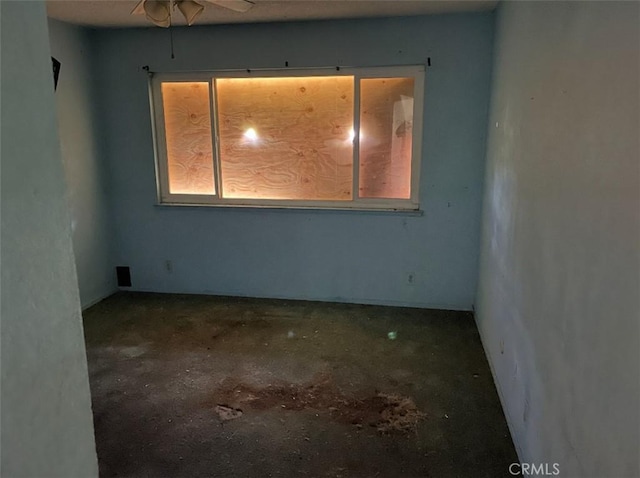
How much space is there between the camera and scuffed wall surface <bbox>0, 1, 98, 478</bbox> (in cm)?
75

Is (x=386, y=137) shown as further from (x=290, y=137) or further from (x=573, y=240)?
(x=573, y=240)

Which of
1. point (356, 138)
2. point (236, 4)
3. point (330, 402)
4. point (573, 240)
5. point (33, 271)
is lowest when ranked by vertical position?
point (330, 402)

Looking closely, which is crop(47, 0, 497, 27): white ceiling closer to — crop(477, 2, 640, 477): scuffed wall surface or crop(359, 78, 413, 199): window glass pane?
crop(359, 78, 413, 199): window glass pane

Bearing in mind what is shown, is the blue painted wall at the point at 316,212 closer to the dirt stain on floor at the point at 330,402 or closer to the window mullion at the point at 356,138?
the window mullion at the point at 356,138

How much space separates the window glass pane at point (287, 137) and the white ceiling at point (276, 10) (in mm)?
527

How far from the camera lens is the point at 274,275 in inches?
176

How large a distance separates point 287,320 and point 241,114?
1.89m

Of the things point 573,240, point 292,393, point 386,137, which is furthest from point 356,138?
point 573,240

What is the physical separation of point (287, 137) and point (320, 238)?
3.15 ft

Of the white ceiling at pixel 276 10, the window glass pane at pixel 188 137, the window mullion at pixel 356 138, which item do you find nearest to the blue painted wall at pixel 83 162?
the white ceiling at pixel 276 10

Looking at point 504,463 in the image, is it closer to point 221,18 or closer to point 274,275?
point 274,275

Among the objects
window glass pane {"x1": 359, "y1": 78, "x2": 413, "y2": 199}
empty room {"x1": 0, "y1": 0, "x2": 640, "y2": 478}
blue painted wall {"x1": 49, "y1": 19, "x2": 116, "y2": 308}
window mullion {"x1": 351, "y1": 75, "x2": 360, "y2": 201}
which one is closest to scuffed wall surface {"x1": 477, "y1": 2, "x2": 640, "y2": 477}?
empty room {"x1": 0, "y1": 0, "x2": 640, "y2": 478}

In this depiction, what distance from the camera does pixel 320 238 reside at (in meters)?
4.30

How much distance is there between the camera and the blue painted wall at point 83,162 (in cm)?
398
